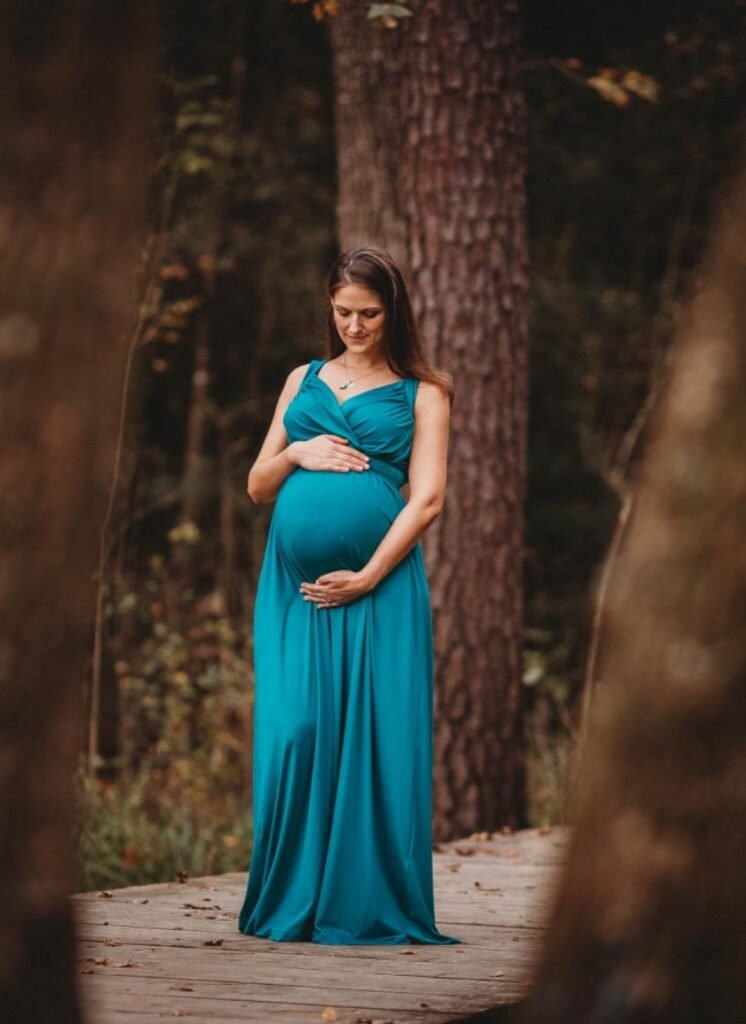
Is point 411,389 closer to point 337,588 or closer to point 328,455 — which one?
point 328,455

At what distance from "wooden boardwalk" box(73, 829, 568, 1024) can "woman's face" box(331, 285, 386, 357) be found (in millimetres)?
1692

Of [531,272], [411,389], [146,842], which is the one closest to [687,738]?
[411,389]

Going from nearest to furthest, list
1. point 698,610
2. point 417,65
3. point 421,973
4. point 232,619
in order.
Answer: point 698,610
point 421,973
point 417,65
point 232,619

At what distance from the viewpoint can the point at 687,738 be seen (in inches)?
94.3

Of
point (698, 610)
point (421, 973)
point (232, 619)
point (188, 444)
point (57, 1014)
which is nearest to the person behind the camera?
point (698, 610)

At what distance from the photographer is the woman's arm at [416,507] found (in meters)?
5.01

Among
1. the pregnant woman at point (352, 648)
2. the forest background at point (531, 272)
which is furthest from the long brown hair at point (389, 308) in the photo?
the forest background at point (531, 272)

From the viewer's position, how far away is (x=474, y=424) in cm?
742

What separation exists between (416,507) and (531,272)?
23.0 feet

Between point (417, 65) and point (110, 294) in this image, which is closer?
point (110, 294)

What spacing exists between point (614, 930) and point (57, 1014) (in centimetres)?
87

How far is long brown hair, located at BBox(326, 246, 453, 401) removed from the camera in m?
4.99

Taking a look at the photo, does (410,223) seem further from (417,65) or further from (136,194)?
(136,194)

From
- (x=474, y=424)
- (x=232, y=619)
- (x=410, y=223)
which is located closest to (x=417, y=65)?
(x=410, y=223)
